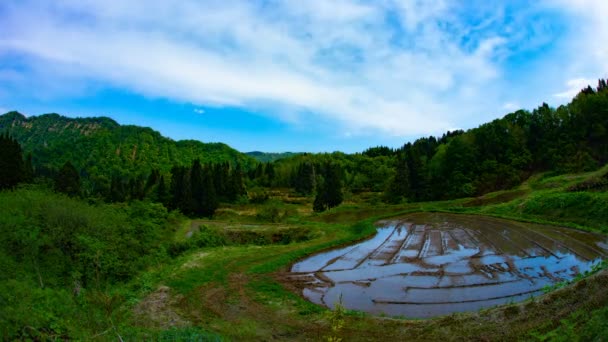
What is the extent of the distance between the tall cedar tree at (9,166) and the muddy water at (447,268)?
4587 cm

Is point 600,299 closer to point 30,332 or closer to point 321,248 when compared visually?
point 30,332

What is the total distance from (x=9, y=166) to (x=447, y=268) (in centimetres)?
5499

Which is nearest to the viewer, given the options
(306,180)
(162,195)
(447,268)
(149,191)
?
(447,268)

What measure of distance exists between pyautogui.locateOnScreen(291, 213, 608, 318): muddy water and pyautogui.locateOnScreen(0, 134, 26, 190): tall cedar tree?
150 feet

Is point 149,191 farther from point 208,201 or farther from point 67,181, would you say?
point 208,201

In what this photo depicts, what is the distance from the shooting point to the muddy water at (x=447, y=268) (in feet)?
47.0

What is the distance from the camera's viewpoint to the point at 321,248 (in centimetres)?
2548

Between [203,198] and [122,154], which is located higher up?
[122,154]

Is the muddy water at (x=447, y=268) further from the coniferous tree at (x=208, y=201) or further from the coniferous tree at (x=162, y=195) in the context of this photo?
the coniferous tree at (x=162, y=195)

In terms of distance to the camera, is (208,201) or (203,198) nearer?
(203,198)

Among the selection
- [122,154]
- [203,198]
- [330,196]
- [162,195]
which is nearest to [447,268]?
[330,196]

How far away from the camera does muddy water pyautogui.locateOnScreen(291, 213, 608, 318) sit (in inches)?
564

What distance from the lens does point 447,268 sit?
19109 mm

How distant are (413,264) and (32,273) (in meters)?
19.3
